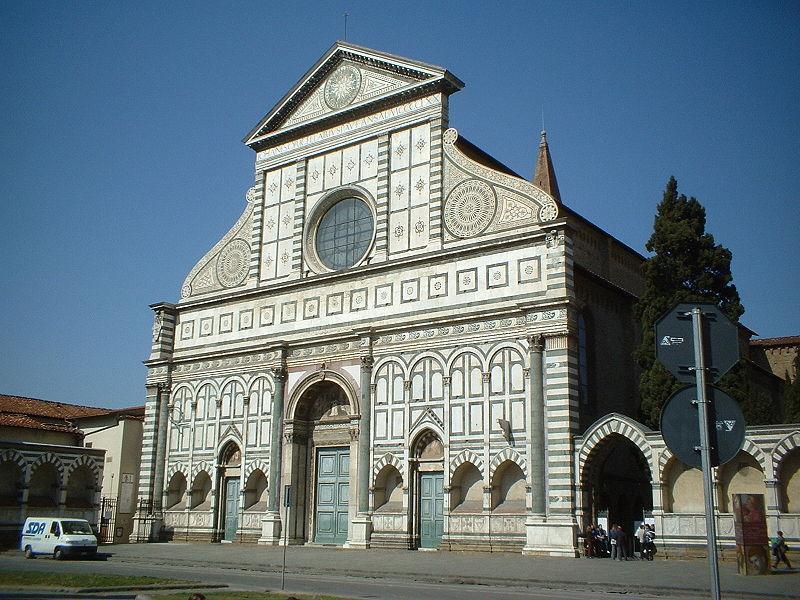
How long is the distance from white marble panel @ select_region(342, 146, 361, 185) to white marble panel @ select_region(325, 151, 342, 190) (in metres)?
0.24

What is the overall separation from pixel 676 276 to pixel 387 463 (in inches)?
493

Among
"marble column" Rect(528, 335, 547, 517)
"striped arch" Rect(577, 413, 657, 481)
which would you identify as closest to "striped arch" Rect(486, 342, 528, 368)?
"marble column" Rect(528, 335, 547, 517)

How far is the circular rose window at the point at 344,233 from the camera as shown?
35.2 metres

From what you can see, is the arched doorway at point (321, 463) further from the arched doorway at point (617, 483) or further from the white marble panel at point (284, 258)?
the arched doorway at point (617, 483)

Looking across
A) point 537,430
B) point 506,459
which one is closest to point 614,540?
point 537,430

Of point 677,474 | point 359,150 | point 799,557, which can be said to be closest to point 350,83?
point 359,150

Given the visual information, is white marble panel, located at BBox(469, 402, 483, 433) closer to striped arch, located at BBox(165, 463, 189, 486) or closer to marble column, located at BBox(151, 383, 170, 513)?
striped arch, located at BBox(165, 463, 189, 486)

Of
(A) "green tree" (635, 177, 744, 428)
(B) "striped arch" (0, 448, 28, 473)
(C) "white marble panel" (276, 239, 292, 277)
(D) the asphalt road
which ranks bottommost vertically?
(D) the asphalt road

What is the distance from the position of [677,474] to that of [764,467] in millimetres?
2720

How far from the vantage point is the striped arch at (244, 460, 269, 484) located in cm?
3509

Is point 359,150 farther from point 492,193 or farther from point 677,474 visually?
point 677,474

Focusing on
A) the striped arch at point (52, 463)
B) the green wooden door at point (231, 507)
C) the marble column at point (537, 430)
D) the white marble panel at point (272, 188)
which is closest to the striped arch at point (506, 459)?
the marble column at point (537, 430)

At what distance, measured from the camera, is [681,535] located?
25.4m

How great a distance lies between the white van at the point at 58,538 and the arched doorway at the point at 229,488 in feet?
25.5
